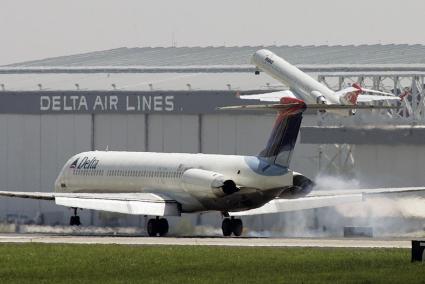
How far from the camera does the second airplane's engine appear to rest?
2995 inches

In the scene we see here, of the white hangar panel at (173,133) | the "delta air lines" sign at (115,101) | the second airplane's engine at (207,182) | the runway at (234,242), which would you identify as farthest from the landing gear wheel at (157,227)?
the white hangar panel at (173,133)

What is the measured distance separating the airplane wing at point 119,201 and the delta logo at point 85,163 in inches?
213

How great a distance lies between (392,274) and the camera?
1880 inches

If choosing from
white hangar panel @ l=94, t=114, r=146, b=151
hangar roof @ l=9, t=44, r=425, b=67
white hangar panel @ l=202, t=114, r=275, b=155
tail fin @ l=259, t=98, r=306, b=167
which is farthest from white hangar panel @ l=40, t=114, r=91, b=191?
tail fin @ l=259, t=98, r=306, b=167

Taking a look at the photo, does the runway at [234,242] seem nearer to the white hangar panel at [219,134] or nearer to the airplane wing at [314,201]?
the airplane wing at [314,201]

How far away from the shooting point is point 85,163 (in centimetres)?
8606

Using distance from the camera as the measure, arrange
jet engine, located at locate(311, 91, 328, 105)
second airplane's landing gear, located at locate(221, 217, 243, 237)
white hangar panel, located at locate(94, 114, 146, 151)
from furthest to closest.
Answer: white hangar panel, located at locate(94, 114, 146, 151)
jet engine, located at locate(311, 91, 328, 105)
second airplane's landing gear, located at locate(221, 217, 243, 237)

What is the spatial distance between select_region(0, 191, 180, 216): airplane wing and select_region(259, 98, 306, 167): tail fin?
21.5ft

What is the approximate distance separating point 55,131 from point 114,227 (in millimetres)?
18302

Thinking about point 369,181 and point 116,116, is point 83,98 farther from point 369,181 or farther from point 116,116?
point 369,181

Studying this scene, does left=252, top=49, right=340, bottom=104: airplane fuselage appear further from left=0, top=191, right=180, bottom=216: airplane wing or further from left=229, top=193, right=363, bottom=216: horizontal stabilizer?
left=0, top=191, right=180, bottom=216: airplane wing

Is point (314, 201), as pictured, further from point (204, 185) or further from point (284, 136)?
point (204, 185)

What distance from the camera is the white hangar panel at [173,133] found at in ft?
348

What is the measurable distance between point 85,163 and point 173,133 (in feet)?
70.8
